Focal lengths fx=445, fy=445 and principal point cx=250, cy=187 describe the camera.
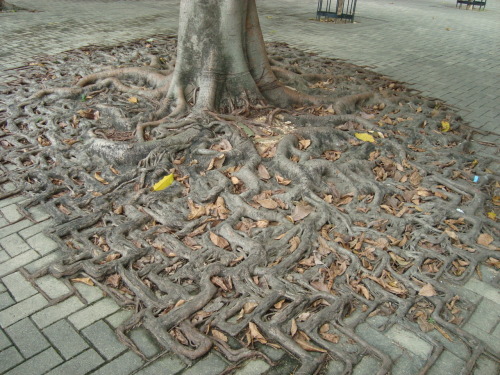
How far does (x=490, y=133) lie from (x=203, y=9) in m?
4.01

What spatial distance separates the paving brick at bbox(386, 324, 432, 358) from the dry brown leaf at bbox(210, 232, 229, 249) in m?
1.38

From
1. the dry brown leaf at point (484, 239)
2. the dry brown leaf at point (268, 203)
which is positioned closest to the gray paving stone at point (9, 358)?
the dry brown leaf at point (268, 203)

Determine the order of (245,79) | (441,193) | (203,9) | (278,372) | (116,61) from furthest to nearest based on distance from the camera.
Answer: (116,61)
(245,79)
(203,9)
(441,193)
(278,372)

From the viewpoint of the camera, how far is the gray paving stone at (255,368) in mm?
2584

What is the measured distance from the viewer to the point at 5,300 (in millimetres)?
3057

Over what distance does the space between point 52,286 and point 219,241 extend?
1.27m

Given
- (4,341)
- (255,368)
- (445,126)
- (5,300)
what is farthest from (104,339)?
(445,126)

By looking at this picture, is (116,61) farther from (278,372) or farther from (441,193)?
(278,372)

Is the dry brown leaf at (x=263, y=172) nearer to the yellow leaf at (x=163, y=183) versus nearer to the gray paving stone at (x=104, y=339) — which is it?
the yellow leaf at (x=163, y=183)

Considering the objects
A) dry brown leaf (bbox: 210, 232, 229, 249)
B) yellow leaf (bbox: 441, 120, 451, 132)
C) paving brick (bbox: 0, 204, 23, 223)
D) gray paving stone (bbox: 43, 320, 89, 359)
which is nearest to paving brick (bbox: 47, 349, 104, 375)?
gray paving stone (bbox: 43, 320, 89, 359)

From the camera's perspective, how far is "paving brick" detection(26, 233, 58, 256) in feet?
11.6

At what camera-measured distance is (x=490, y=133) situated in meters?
5.88

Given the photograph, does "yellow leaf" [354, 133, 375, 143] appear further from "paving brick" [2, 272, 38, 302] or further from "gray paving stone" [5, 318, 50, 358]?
"gray paving stone" [5, 318, 50, 358]

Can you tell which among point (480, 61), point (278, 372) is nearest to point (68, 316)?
point (278, 372)
